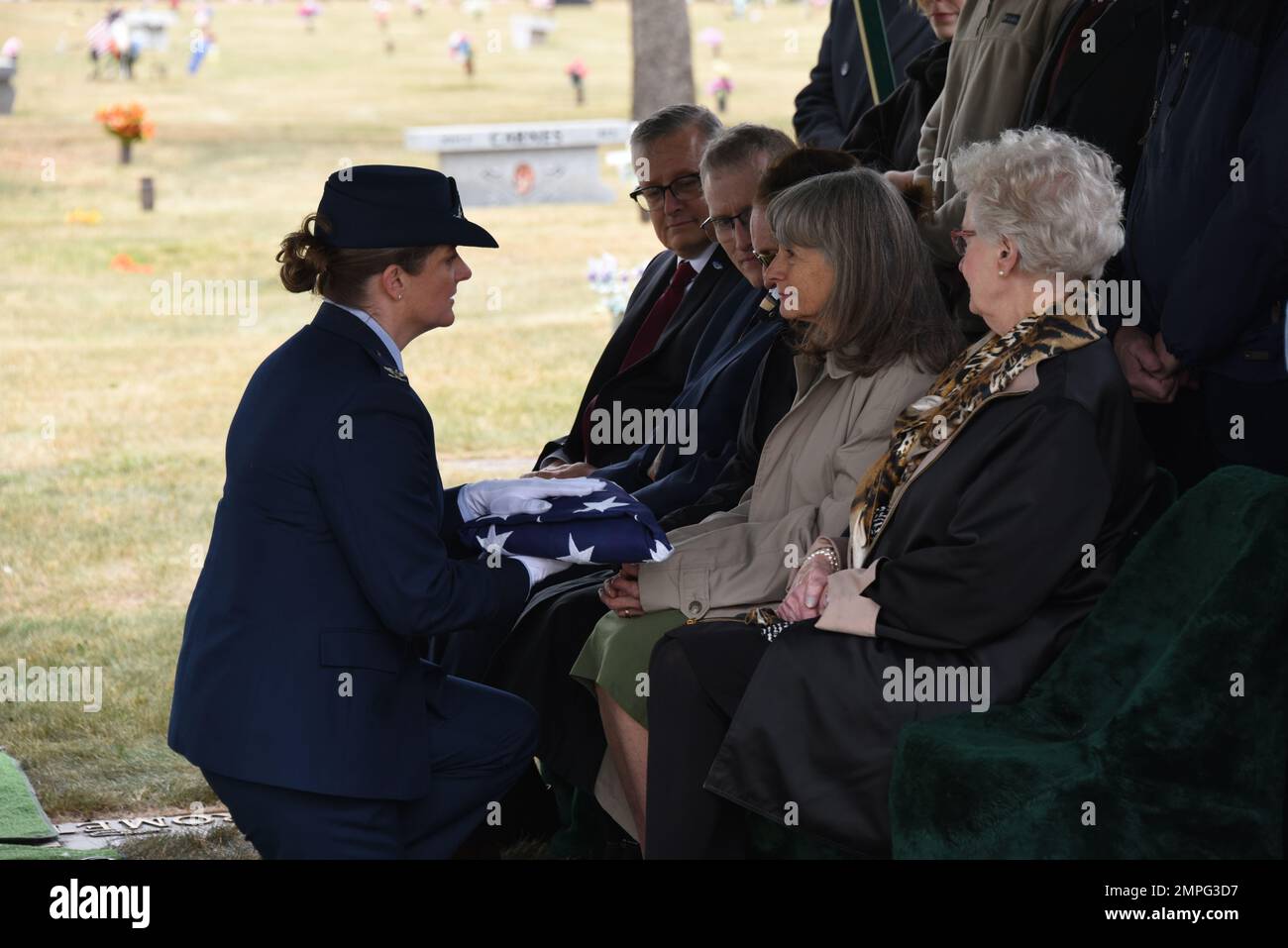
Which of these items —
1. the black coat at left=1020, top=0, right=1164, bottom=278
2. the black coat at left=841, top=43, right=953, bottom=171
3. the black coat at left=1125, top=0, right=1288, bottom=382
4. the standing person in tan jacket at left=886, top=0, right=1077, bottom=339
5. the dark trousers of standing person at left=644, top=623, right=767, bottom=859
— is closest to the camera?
the black coat at left=1125, top=0, right=1288, bottom=382

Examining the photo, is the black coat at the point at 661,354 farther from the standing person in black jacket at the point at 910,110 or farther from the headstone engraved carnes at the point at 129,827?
the headstone engraved carnes at the point at 129,827

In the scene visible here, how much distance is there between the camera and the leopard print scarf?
122 inches

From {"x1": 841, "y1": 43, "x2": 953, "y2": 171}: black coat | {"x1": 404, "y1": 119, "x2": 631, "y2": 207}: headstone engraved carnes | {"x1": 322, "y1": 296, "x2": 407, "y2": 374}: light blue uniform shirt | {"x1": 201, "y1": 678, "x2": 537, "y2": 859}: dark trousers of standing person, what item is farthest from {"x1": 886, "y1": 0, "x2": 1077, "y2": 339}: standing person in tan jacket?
{"x1": 404, "y1": 119, "x2": 631, "y2": 207}: headstone engraved carnes

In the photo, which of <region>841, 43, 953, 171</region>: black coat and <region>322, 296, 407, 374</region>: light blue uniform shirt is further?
<region>841, 43, 953, 171</region>: black coat

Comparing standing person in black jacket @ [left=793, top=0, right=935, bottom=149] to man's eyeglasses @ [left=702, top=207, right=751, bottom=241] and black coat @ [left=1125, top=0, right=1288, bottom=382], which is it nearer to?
man's eyeglasses @ [left=702, top=207, right=751, bottom=241]

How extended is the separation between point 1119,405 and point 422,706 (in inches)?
57.7

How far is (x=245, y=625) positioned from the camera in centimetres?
301

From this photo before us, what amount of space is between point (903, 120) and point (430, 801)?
2588mm

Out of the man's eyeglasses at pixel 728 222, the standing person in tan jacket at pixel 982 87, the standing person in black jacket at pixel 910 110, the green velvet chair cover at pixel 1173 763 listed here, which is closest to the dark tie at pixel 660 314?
the man's eyeglasses at pixel 728 222

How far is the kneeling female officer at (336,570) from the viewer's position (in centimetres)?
300

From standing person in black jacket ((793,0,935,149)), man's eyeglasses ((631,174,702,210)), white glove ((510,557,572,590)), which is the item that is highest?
standing person in black jacket ((793,0,935,149))

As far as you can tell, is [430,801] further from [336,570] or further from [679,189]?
[679,189]

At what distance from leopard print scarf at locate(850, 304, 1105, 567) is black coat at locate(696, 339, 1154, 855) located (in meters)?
0.04

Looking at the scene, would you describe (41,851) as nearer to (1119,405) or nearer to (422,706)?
(422,706)
